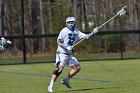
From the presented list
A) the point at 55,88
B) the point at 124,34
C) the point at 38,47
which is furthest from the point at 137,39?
the point at 55,88

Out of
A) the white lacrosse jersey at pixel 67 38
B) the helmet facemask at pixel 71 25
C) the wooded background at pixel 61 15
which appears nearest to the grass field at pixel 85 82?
the white lacrosse jersey at pixel 67 38

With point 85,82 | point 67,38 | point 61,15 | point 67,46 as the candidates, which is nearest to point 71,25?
point 67,38

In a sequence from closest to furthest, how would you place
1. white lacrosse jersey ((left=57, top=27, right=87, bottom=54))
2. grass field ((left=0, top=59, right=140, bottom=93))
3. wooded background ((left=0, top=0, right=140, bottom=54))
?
grass field ((left=0, top=59, right=140, bottom=93)), white lacrosse jersey ((left=57, top=27, right=87, bottom=54)), wooded background ((left=0, top=0, right=140, bottom=54))

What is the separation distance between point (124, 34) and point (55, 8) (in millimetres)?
12024

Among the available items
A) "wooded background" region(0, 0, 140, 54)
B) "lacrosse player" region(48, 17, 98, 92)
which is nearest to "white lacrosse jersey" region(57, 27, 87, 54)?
"lacrosse player" region(48, 17, 98, 92)

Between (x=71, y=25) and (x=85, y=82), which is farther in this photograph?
Result: (x=85, y=82)

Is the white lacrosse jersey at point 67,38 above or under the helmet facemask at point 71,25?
under

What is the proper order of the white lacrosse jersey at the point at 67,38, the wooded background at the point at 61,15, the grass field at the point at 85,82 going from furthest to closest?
1. the wooded background at the point at 61,15
2. the white lacrosse jersey at the point at 67,38
3. the grass field at the point at 85,82

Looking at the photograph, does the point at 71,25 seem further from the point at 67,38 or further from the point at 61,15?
the point at 61,15

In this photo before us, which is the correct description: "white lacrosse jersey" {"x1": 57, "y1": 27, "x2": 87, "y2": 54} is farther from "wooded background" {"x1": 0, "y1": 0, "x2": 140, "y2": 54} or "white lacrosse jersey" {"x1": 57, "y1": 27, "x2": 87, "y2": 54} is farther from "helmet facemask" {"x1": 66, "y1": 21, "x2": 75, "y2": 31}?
"wooded background" {"x1": 0, "y1": 0, "x2": 140, "y2": 54}

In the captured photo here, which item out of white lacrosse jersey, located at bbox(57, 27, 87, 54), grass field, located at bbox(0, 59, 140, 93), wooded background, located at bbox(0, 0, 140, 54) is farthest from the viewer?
wooded background, located at bbox(0, 0, 140, 54)

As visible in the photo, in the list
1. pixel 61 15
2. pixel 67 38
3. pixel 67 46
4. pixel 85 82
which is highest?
pixel 61 15

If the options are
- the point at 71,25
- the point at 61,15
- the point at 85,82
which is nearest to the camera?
the point at 71,25

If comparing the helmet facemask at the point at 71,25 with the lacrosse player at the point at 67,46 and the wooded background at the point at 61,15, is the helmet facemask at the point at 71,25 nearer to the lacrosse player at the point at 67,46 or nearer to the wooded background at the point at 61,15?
the lacrosse player at the point at 67,46
